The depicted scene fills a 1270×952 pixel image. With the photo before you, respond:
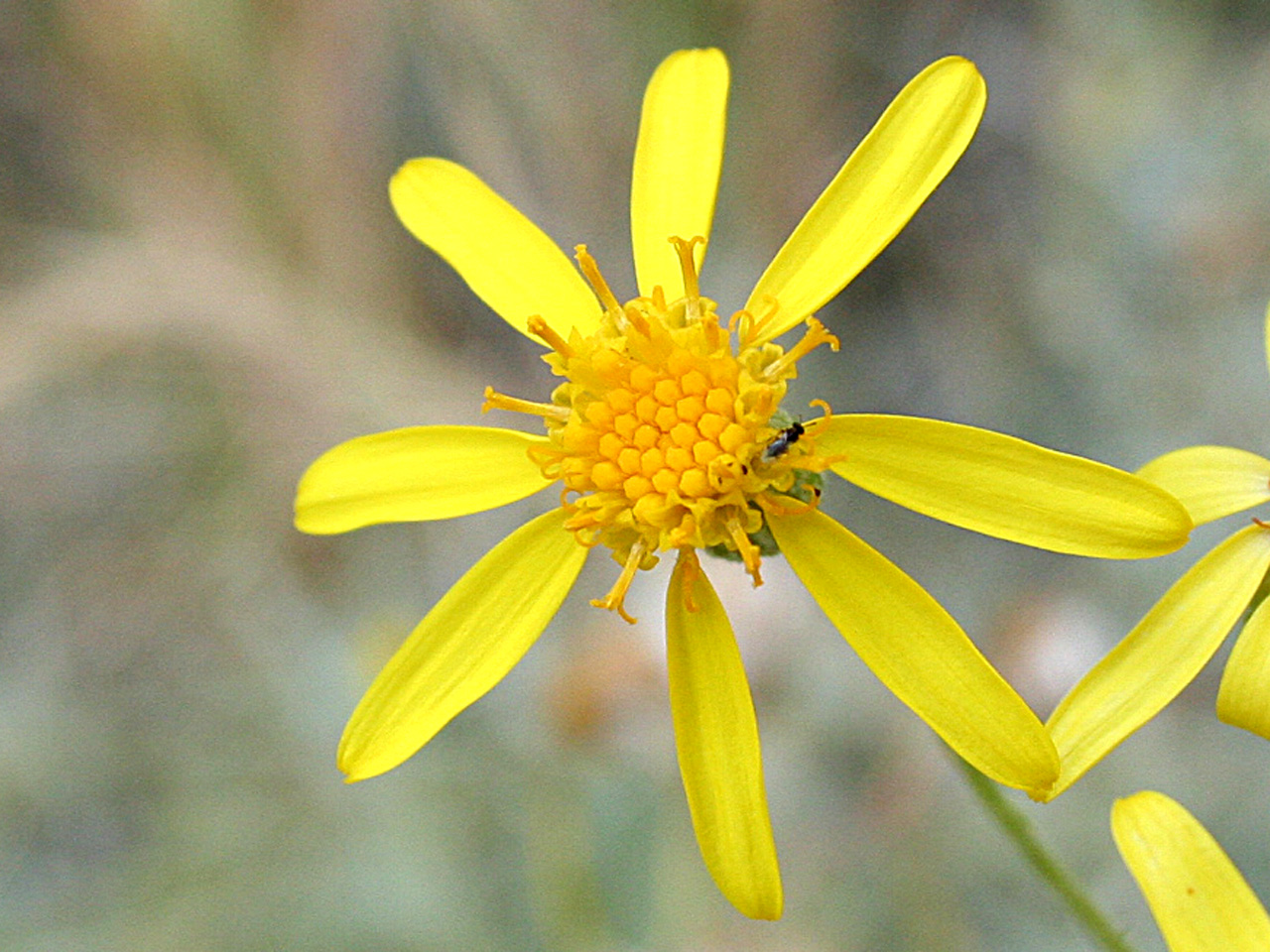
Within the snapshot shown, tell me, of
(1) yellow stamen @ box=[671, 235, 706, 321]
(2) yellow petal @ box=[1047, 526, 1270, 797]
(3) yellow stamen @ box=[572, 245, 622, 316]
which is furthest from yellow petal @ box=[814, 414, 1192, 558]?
(3) yellow stamen @ box=[572, 245, 622, 316]

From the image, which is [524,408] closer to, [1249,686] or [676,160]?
[676,160]

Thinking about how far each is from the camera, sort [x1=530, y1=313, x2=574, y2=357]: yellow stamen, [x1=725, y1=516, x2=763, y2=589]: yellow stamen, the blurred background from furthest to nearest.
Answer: the blurred background, [x1=530, y1=313, x2=574, y2=357]: yellow stamen, [x1=725, y1=516, x2=763, y2=589]: yellow stamen

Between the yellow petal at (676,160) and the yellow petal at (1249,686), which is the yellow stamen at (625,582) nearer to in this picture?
the yellow petal at (676,160)

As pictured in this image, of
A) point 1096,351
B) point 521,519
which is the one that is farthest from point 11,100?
point 1096,351

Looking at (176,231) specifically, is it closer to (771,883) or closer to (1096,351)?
(1096,351)

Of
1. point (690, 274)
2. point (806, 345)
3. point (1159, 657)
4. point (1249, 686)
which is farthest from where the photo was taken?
point (690, 274)

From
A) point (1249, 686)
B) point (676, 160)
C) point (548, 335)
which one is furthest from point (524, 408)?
point (1249, 686)

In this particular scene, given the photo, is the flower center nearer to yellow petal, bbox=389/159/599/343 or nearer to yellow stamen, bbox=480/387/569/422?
yellow stamen, bbox=480/387/569/422
